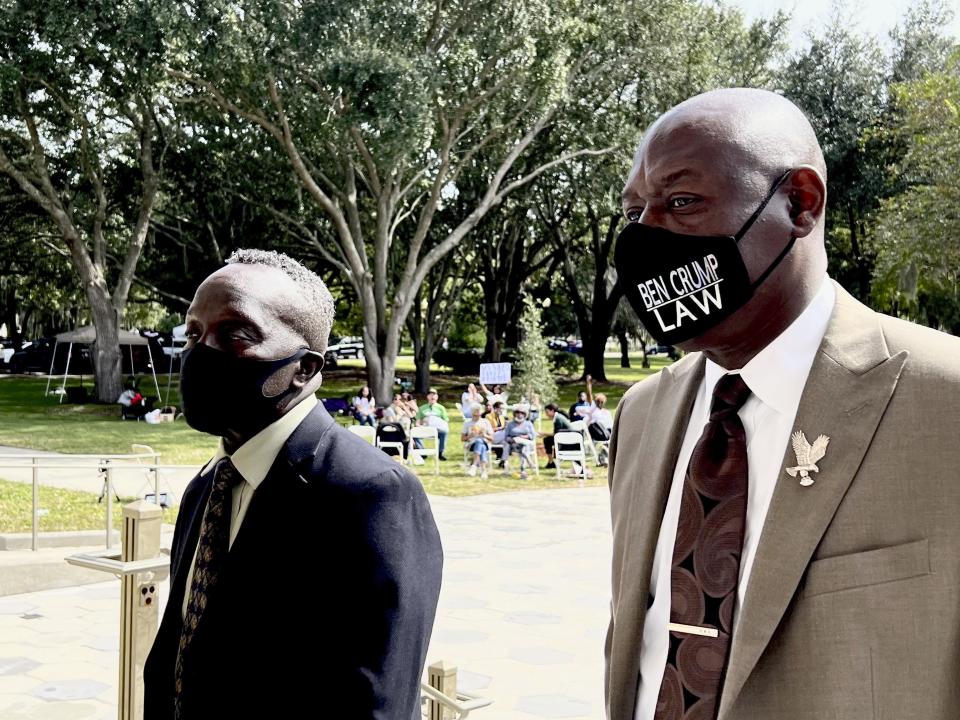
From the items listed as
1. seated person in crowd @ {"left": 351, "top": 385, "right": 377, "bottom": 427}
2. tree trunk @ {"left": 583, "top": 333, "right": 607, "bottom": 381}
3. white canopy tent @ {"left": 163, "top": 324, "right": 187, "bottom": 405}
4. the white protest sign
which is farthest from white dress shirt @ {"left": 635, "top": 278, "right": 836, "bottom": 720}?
tree trunk @ {"left": 583, "top": 333, "right": 607, "bottom": 381}

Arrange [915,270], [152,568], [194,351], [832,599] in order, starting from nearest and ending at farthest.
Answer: [832,599] → [194,351] → [152,568] → [915,270]

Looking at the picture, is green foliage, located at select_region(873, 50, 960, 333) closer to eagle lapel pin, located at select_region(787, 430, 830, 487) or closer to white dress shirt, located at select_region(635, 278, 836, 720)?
white dress shirt, located at select_region(635, 278, 836, 720)

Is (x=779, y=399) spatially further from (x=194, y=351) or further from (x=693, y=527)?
(x=194, y=351)

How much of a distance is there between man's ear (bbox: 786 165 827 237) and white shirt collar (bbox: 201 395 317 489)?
135 centimetres

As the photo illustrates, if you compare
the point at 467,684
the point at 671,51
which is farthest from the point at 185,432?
the point at 467,684

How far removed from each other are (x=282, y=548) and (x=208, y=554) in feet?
0.64

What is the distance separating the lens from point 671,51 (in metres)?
26.7

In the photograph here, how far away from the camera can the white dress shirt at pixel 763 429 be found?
5.46 ft

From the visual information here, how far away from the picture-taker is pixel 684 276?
164 centimetres

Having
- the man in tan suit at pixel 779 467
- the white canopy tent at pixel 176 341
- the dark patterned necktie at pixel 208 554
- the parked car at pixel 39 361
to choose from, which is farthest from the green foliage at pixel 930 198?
the parked car at pixel 39 361

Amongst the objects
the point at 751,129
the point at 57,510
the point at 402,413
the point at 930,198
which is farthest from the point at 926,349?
the point at 930,198

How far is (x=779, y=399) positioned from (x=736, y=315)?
0.55 feet

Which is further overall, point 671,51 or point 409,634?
point 671,51

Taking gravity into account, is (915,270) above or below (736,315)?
above
